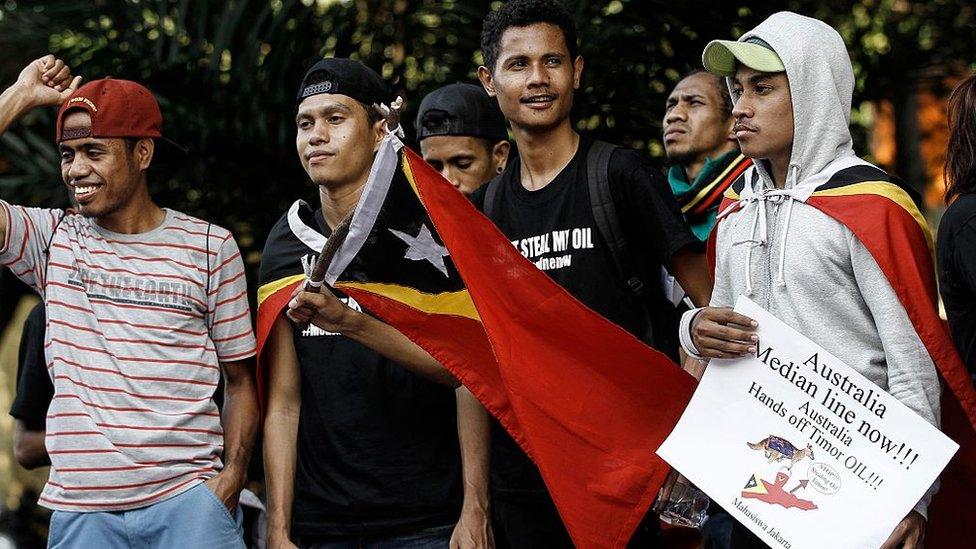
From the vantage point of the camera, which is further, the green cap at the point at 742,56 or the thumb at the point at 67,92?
the thumb at the point at 67,92

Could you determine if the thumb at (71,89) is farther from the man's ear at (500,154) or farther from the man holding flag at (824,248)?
the man holding flag at (824,248)

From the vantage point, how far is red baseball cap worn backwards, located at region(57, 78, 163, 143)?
179 inches

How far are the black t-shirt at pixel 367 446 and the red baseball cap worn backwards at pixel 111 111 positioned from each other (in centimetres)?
92

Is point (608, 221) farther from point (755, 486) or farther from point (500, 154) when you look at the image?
point (500, 154)

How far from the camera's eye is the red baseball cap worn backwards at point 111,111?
4.54 meters

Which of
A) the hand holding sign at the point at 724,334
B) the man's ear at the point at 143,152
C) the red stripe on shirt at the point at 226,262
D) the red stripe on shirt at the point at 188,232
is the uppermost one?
the man's ear at the point at 143,152

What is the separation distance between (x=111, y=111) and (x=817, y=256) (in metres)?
2.48

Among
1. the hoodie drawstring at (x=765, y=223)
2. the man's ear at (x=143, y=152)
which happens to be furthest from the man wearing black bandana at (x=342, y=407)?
the hoodie drawstring at (x=765, y=223)

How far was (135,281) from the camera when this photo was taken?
4.38 meters

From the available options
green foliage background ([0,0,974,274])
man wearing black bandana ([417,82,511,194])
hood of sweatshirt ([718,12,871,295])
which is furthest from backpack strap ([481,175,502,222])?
green foliage background ([0,0,974,274])

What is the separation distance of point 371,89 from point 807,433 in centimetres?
209

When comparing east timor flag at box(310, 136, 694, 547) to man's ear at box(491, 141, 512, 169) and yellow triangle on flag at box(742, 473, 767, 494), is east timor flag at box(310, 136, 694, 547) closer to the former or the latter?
yellow triangle on flag at box(742, 473, 767, 494)

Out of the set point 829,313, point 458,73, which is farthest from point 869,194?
point 458,73

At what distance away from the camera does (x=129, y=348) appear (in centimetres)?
430
